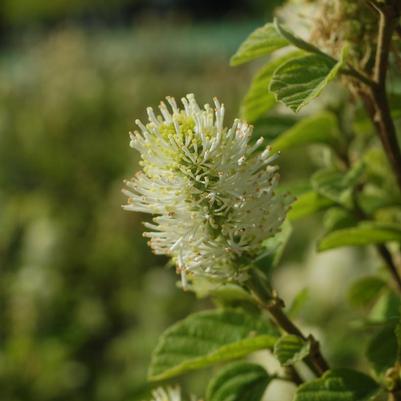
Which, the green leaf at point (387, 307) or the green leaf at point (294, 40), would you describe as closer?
the green leaf at point (294, 40)

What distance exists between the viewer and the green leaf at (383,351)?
2.76 feet

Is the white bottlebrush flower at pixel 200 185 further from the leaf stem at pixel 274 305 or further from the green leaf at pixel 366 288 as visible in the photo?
the green leaf at pixel 366 288

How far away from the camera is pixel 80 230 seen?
155 inches

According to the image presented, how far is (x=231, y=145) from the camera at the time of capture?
28.6 inches

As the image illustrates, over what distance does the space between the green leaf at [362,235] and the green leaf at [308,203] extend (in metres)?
0.08

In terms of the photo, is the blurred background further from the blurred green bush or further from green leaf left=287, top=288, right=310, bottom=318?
green leaf left=287, top=288, right=310, bottom=318

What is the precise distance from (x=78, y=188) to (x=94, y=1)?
13632mm

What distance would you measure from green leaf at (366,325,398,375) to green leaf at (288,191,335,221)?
188mm

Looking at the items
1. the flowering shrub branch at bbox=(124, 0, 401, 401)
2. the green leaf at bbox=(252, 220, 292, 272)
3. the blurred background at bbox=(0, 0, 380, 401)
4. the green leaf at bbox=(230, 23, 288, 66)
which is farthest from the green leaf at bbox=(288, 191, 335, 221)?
the blurred background at bbox=(0, 0, 380, 401)

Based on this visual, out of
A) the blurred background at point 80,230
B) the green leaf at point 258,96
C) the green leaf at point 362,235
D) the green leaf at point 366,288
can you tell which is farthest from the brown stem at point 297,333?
the blurred background at point 80,230

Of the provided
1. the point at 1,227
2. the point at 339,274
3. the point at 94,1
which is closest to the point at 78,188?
the point at 1,227

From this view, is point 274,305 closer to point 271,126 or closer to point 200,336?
point 200,336

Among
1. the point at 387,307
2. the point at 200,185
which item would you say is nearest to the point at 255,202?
the point at 200,185

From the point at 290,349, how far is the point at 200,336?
17 centimetres
